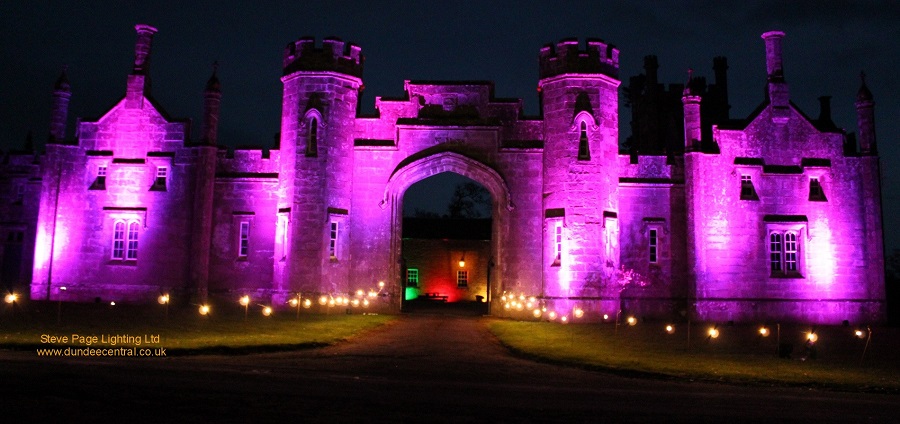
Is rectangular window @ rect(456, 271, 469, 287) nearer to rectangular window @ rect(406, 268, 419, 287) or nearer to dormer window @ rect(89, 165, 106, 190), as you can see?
Result: rectangular window @ rect(406, 268, 419, 287)

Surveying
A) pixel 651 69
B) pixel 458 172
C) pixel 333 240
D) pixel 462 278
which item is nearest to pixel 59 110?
pixel 333 240

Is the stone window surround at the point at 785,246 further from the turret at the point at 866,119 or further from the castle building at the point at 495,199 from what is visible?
the turret at the point at 866,119

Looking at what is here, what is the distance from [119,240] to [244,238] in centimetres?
556

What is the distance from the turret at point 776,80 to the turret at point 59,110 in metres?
31.4

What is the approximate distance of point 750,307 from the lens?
89.7ft

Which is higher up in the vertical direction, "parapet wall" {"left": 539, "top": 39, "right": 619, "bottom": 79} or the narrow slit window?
"parapet wall" {"left": 539, "top": 39, "right": 619, "bottom": 79}

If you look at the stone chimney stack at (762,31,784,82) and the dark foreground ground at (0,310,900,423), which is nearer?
the dark foreground ground at (0,310,900,423)

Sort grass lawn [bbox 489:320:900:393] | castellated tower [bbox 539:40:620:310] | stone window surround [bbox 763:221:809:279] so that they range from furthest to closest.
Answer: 1. stone window surround [bbox 763:221:809:279]
2. castellated tower [bbox 539:40:620:310]
3. grass lawn [bbox 489:320:900:393]

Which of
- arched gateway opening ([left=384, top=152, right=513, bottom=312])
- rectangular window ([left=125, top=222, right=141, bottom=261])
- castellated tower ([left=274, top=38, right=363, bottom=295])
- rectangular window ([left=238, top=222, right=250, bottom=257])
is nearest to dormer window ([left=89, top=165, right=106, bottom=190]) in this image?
rectangular window ([left=125, top=222, right=141, bottom=261])

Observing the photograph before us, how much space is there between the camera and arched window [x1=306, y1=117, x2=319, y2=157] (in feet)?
91.5

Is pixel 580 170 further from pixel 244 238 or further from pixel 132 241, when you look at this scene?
pixel 132 241

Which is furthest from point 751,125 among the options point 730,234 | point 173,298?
point 173,298

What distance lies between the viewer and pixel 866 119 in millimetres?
28016

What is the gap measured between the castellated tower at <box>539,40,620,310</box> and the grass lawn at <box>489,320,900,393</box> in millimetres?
2632
